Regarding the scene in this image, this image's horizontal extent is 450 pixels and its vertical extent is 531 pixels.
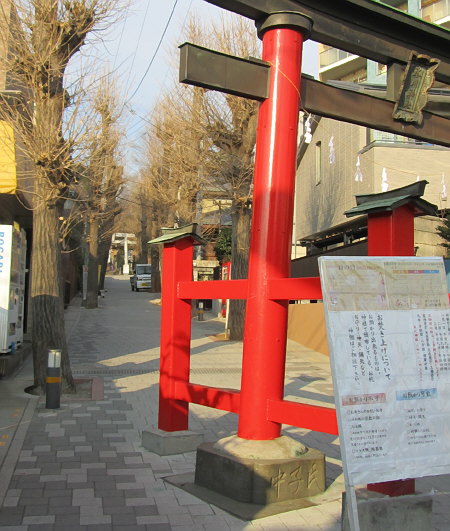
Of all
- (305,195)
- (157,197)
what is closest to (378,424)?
(305,195)

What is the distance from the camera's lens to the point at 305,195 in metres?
22.2

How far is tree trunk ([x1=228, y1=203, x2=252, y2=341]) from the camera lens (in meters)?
16.9

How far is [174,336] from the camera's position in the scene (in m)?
6.11

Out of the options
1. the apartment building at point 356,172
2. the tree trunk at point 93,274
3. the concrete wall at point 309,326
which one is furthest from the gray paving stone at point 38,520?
the tree trunk at point 93,274

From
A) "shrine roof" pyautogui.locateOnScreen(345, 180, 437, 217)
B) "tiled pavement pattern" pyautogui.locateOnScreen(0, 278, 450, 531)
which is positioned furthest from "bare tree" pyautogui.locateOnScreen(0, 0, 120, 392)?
"shrine roof" pyautogui.locateOnScreen(345, 180, 437, 217)

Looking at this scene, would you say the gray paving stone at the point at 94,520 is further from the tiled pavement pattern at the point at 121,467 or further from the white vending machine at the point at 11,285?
the white vending machine at the point at 11,285

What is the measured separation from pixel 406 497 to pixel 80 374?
8.70 metres

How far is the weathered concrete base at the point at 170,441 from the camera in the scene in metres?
6.08

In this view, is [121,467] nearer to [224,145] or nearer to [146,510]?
[146,510]

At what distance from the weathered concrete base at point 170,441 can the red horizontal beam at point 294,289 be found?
86.1 inches

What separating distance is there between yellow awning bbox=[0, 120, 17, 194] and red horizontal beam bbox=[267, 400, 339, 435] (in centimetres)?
702

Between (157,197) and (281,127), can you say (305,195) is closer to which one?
(157,197)

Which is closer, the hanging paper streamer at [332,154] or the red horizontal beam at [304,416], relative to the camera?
the red horizontal beam at [304,416]

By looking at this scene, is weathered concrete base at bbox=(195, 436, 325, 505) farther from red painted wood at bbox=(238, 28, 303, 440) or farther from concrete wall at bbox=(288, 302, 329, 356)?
concrete wall at bbox=(288, 302, 329, 356)
